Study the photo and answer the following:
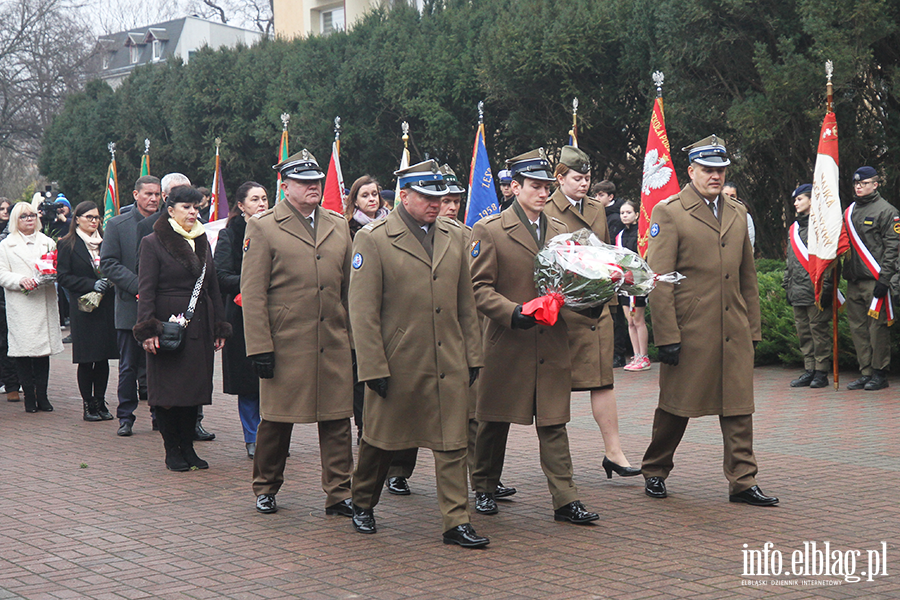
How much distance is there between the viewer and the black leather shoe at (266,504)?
6402mm

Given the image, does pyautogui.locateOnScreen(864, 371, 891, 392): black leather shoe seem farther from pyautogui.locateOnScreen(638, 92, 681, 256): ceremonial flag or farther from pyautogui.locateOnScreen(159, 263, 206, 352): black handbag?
pyautogui.locateOnScreen(159, 263, 206, 352): black handbag

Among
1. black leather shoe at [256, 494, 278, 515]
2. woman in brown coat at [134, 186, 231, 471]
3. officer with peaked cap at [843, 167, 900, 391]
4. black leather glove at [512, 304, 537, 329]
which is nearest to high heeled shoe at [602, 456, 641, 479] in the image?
black leather glove at [512, 304, 537, 329]

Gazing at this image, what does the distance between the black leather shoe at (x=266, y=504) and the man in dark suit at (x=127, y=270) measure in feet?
11.0

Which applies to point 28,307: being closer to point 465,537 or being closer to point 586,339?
point 586,339

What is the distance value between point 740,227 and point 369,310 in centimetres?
244

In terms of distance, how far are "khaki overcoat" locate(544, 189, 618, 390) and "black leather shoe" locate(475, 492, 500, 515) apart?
89 centimetres

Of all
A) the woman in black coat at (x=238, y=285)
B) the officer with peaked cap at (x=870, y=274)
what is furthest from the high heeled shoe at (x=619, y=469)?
the officer with peaked cap at (x=870, y=274)

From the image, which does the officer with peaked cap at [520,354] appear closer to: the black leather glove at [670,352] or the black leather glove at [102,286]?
the black leather glove at [670,352]

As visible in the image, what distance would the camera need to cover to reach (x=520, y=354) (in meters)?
6.09

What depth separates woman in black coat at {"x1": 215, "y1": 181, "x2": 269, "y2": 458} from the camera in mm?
7879

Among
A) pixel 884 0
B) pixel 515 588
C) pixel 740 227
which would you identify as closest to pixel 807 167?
pixel 884 0

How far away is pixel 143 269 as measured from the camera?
7.77 metres

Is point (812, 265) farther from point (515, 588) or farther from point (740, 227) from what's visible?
point (515, 588)

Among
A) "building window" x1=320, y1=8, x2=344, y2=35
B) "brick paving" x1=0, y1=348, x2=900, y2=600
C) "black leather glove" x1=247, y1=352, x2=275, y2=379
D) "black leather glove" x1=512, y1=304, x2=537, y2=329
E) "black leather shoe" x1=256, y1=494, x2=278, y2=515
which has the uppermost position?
"building window" x1=320, y1=8, x2=344, y2=35
